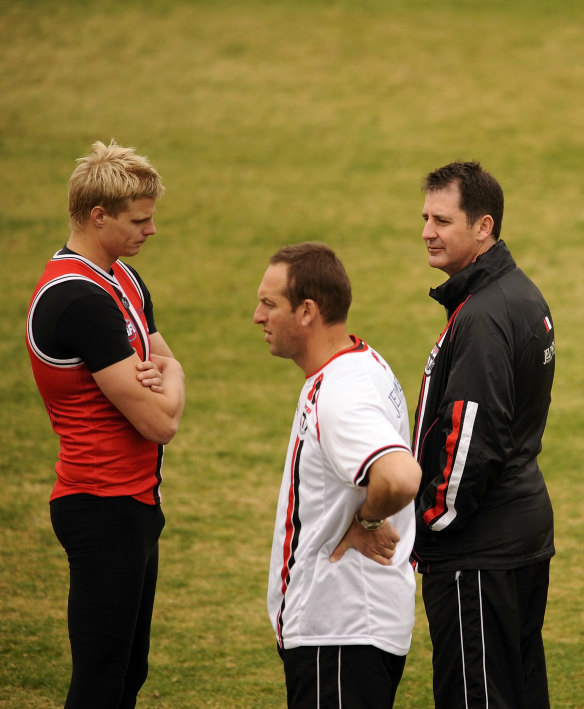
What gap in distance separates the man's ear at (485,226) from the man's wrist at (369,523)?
108cm

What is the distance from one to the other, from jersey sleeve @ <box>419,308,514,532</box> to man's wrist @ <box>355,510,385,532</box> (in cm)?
57

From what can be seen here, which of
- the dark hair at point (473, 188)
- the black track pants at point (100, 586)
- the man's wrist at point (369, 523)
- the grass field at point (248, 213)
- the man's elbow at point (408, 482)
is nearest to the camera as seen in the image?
the man's elbow at point (408, 482)

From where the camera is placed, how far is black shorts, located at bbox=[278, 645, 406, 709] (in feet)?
8.17

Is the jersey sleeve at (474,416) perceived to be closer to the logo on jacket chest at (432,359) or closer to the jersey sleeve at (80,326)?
the logo on jacket chest at (432,359)

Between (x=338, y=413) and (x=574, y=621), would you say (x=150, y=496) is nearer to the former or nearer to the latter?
(x=338, y=413)

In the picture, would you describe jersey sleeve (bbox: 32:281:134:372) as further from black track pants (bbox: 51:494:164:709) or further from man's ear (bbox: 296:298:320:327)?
man's ear (bbox: 296:298:320:327)

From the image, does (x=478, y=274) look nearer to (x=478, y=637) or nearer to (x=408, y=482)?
(x=408, y=482)

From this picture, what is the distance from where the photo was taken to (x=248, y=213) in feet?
36.7

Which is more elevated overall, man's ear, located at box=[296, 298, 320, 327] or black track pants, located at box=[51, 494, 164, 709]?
man's ear, located at box=[296, 298, 320, 327]

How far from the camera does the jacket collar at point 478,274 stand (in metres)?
3.08

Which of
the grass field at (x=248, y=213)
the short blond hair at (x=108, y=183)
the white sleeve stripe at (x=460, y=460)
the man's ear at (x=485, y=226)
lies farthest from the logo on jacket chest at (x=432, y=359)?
the grass field at (x=248, y=213)

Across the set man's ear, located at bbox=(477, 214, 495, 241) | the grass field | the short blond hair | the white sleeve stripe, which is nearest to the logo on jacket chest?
the white sleeve stripe

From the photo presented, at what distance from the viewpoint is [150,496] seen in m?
3.00

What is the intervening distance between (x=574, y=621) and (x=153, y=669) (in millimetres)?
1951
